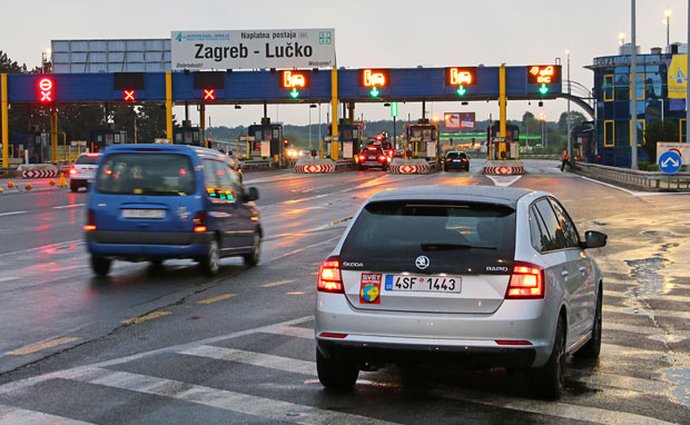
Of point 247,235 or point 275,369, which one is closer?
point 275,369

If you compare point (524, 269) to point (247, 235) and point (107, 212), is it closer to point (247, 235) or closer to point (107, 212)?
point (107, 212)

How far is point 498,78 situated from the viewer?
68250mm

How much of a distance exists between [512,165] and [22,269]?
5016 centimetres

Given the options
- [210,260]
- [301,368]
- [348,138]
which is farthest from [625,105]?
[301,368]

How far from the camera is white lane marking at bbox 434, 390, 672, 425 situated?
6.71 m

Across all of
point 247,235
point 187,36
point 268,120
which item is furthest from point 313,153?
point 247,235

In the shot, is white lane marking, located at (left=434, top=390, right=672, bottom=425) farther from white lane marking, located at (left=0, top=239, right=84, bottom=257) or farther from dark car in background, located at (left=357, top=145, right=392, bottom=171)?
dark car in background, located at (left=357, top=145, right=392, bottom=171)

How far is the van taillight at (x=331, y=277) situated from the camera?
716cm

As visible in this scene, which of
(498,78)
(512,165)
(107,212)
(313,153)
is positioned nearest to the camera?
(107,212)

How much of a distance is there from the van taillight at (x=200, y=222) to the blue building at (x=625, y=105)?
68.6 meters

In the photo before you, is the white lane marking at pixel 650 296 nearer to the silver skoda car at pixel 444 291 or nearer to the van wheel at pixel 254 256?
the van wheel at pixel 254 256

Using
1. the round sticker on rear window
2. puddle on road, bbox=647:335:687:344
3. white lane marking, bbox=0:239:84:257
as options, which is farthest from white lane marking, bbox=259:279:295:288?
the round sticker on rear window

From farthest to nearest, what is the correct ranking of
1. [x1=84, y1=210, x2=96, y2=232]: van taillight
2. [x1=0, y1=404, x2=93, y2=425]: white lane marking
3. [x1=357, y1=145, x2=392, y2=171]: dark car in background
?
[x1=357, y1=145, x2=392, y2=171]: dark car in background < [x1=84, y1=210, x2=96, y2=232]: van taillight < [x1=0, y1=404, x2=93, y2=425]: white lane marking

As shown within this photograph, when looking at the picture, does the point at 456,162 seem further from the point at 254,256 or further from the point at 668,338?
the point at 668,338
